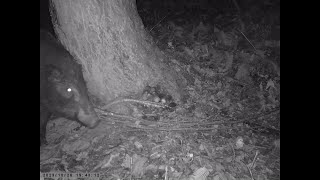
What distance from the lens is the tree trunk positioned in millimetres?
3674

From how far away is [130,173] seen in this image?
3139 millimetres

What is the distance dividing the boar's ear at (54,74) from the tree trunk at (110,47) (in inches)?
17.9

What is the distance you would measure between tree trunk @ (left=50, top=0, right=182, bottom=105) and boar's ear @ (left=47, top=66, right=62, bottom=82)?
455mm

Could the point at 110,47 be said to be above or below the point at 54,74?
above

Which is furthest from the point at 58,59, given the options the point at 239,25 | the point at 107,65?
the point at 239,25

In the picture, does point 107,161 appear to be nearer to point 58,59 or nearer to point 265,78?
point 58,59

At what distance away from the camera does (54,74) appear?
140 inches

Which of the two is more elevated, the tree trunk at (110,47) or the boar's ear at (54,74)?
the tree trunk at (110,47)

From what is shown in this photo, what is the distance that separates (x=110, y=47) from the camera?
158 inches

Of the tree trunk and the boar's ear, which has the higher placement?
the tree trunk

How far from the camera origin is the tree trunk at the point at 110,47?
3674mm

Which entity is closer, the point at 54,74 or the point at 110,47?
the point at 54,74

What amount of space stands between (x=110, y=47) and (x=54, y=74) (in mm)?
913

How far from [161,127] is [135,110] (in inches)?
22.2
